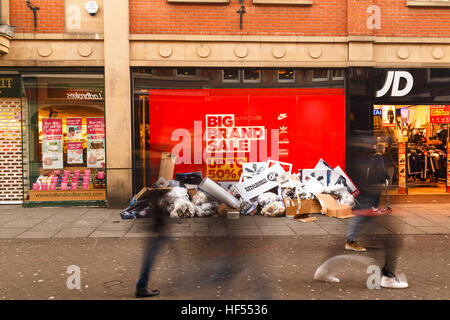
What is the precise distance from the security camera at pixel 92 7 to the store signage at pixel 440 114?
31.1ft

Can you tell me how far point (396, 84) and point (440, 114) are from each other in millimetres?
1824

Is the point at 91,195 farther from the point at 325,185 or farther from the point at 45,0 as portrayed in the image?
the point at 325,185

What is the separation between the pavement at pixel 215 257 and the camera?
182 inches

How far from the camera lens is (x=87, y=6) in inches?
393

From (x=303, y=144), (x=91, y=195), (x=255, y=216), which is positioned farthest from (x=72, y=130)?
(x=303, y=144)

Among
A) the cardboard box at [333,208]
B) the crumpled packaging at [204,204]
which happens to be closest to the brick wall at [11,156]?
the crumpled packaging at [204,204]

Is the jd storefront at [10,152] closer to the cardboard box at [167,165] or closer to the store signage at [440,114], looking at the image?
the cardboard box at [167,165]

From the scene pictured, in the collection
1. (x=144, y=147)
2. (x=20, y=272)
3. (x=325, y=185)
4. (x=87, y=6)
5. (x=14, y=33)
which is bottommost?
(x=20, y=272)

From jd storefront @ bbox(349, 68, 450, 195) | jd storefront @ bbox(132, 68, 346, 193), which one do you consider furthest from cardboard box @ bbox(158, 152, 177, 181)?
jd storefront @ bbox(349, 68, 450, 195)

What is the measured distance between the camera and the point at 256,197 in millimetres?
9617

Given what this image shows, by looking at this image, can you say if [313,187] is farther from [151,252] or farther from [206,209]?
[151,252]

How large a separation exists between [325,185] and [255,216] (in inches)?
95.4

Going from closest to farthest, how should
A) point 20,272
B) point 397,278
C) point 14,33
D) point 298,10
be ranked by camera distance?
point 397,278
point 20,272
point 14,33
point 298,10

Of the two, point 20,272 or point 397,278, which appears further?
point 20,272
